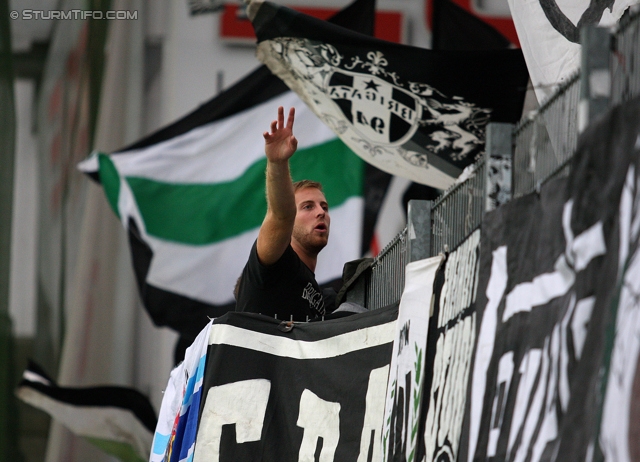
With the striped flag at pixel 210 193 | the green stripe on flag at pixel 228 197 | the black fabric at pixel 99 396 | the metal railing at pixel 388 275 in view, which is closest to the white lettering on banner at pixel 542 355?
the metal railing at pixel 388 275

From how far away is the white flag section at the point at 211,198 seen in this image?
11312 millimetres

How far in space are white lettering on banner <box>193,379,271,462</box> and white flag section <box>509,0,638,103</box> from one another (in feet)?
7.34

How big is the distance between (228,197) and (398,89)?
4.74 metres

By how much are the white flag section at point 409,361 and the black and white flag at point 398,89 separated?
3156 mm

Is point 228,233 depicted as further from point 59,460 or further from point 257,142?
point 59,460

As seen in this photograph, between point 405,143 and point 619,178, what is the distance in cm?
484

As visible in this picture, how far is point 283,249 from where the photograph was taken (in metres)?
4.97

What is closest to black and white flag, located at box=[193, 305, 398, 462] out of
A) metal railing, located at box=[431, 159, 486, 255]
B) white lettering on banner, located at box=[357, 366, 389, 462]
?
white lettering on banner, located at box=[357, 366, 389, 462]

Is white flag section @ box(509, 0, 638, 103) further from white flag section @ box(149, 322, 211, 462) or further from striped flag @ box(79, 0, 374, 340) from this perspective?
striped flag @ box(79, 0, 374, 340)

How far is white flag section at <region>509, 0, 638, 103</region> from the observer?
18.0ft

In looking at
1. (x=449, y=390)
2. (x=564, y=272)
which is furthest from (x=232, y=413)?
(x=564, y=272)

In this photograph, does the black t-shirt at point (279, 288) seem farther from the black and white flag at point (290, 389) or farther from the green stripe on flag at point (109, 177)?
the green stripe on flag at point (109, 177)

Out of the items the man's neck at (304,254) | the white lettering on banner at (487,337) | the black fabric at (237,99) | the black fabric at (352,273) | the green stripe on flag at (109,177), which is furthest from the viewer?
the black fabric at (237,99)

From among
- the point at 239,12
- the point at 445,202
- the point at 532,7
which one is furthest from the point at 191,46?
the point at 445,202
